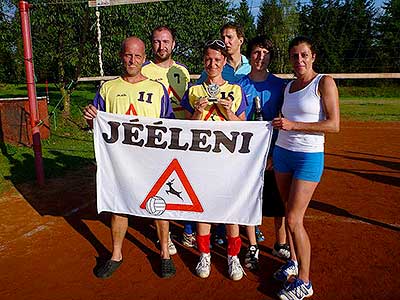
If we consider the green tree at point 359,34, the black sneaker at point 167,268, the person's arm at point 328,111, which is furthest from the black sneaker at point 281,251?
the green tree at point 359,34

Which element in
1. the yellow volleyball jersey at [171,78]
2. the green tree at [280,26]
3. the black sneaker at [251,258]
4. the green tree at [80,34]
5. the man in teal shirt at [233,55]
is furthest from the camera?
the green tree at [280,26]

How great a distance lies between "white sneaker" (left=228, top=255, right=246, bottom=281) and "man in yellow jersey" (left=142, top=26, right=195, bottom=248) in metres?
0.79

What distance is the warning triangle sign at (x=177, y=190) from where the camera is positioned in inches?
147

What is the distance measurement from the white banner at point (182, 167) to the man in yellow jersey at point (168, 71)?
1.94ft

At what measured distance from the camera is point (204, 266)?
12.4ft

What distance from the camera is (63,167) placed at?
7.99m

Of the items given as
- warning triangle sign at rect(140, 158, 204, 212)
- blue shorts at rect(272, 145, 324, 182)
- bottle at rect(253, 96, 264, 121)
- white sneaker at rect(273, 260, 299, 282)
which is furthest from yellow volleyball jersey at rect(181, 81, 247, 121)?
white sneaker at rect(273, 260, 299, 282)

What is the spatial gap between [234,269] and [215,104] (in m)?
1.54

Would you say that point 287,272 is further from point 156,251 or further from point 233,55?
point 233,55

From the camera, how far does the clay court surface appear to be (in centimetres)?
353

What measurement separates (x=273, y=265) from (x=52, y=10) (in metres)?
12.0

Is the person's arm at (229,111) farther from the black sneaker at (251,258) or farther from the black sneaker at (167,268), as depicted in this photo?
the black sneaker at (167,268)

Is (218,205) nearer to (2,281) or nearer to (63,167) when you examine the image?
(2,281)

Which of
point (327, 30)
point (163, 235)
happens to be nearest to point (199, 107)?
point (163, 235)
